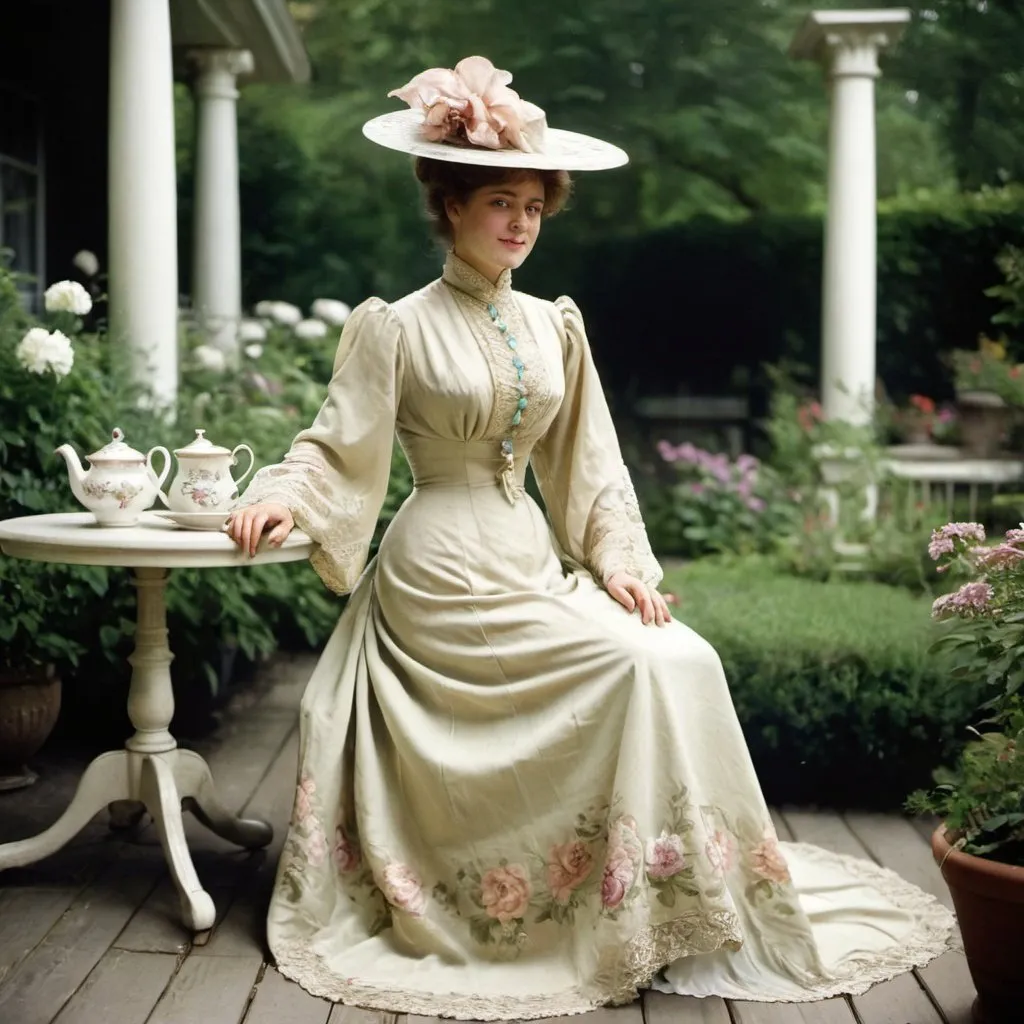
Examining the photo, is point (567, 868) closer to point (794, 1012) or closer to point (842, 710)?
point (794, 1012)

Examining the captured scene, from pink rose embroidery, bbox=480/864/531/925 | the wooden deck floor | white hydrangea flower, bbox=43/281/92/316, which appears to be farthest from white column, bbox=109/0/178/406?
pink rose embroidery, bbox=480/864/531/925

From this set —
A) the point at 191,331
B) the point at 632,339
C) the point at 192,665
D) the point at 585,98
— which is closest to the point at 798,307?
the point at 632,339

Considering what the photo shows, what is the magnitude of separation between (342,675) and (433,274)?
697cm

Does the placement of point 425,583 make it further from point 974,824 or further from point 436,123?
point 974,824

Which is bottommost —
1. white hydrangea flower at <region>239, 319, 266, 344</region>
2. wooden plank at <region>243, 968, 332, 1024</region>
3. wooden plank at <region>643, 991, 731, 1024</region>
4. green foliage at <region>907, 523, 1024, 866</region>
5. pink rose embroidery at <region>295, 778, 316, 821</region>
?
wooden plank at <region>643, 991, 731, 1024</region>

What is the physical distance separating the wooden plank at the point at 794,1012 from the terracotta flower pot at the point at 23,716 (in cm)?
226

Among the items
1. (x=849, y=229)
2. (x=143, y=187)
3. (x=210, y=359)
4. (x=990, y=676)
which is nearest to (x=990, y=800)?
(x=990, y=676)

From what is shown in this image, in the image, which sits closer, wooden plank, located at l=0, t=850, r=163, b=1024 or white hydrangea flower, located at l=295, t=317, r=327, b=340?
wooden plank, located at l=0, t=850, r=163, b=1024

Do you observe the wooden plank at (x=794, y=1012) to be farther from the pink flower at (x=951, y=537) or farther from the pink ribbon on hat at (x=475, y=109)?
the pink ribbon on hat at (x=475, y=109)

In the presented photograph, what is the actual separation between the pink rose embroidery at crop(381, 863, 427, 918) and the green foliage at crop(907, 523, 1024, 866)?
99 cm

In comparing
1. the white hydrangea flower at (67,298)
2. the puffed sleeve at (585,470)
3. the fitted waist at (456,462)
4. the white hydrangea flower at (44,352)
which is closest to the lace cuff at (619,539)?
the puffed sleeve at (585,470)

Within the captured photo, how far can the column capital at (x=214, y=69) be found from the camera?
7496 mm

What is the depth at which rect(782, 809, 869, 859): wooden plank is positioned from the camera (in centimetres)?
370

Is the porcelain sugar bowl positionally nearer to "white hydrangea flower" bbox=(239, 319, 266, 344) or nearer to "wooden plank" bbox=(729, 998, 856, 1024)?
"wooden plank" bbox=(729, 998, 856, 1024)
